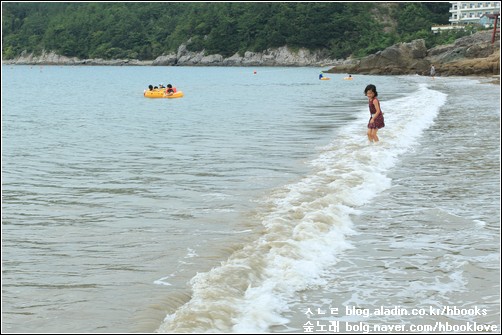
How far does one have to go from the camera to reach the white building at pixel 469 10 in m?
134

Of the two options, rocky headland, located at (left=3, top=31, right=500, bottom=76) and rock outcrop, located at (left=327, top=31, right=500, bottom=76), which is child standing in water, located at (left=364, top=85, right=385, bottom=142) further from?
rock outcrop, located at (left=327, top=31, right=500, bottom=76)

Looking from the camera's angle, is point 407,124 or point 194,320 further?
point 407,124

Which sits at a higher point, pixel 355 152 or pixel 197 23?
pixel 197 23

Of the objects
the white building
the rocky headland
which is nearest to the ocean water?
the rocky headland

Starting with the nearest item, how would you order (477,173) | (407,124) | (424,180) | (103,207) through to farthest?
(103,207), (424,180), (477,173), (407,124)

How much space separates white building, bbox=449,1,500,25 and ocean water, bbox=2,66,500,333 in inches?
4981

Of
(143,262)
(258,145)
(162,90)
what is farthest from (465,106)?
(143,262)

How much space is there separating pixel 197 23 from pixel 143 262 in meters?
175

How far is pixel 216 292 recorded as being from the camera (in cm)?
605

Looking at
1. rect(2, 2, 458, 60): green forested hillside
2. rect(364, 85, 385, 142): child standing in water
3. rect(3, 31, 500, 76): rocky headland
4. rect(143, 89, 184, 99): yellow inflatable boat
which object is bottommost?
rect(143, 89, 184, 99): yellow inflatable boat

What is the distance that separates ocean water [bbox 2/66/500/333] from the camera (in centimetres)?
576

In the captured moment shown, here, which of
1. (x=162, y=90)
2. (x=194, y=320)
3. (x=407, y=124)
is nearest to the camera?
(x=194, y=320)

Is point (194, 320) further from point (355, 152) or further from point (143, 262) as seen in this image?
point (355, 152)

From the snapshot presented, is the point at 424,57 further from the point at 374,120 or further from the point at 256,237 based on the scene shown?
the point at 256,237
